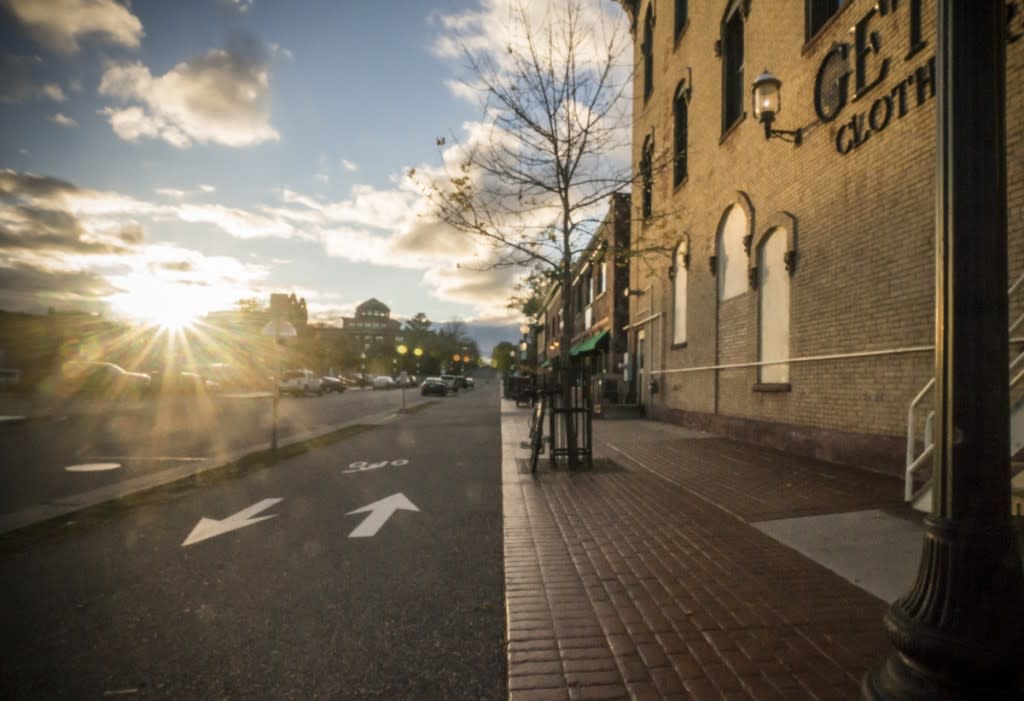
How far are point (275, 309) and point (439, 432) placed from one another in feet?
19.0

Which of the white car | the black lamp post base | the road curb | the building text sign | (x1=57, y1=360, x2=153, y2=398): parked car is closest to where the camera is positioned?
the black lamp post base

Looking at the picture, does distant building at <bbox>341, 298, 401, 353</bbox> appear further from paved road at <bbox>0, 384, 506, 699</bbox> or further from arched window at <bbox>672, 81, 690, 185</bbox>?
paved road at <bbox>0, 384, 506, 699</bbox>

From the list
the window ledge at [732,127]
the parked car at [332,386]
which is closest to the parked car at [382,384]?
the parked car at [332,386]

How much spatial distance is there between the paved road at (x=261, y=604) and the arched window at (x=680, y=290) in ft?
35.7

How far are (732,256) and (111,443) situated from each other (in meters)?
13.4

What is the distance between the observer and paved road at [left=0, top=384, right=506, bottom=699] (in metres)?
2.84

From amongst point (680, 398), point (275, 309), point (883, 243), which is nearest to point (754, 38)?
point (883, 243)

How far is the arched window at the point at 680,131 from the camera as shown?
1698 centimetres

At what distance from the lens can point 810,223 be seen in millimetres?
9867

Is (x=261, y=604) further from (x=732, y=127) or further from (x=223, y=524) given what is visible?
(x=732, y=127)

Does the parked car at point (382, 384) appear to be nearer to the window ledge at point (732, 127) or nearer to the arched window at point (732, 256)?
the arched window at point (732, 256)

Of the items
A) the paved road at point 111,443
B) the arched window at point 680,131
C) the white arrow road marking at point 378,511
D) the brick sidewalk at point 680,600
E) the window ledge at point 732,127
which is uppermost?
the arched window at point 680,131

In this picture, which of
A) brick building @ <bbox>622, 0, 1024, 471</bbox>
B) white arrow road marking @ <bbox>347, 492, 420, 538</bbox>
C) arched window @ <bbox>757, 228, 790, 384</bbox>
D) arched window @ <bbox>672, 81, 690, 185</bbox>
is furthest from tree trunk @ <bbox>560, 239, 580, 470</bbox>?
arched window @ <bbox>672, 81, 690, 185</bbox>

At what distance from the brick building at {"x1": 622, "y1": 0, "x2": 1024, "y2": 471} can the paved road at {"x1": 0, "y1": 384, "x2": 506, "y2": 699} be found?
547 cm
